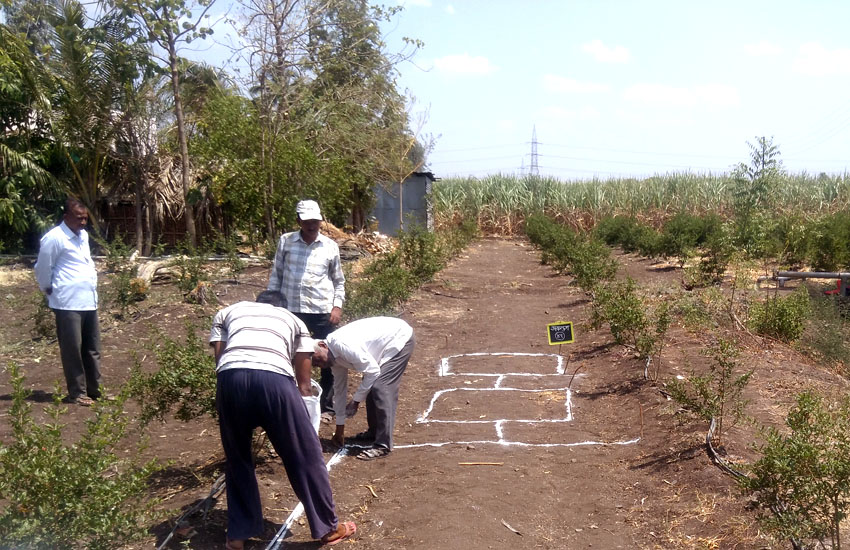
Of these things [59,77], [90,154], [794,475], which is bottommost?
[794,475]

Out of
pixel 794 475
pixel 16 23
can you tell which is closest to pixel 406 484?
pixel 794 475

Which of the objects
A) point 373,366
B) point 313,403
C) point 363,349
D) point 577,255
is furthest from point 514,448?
point 577,255

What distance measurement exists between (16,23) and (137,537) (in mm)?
25714

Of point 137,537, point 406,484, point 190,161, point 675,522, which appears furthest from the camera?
point 190,161

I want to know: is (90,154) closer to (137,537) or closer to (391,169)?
(391,169)

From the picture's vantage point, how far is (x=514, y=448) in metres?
6.18

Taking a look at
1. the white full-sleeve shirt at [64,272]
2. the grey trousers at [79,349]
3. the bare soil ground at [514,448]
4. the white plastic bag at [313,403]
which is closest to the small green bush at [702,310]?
the bare soil ground at [514,448]

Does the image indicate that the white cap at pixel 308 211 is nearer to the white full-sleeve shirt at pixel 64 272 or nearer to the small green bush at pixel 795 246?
the white full-sleeve shirt at pixel 64 272

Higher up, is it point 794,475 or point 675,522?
point 794,475

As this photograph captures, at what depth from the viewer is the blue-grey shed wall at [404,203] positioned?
1144 inches

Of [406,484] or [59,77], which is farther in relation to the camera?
[59,77]

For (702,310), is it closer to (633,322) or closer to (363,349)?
(633,322)

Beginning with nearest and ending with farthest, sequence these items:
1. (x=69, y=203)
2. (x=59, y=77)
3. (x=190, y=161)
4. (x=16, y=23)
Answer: (x=69, y=203) → (x=59, y=77) → (x=190, y=161) → (x=16, y=23)

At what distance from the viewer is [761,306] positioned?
10.4 m
